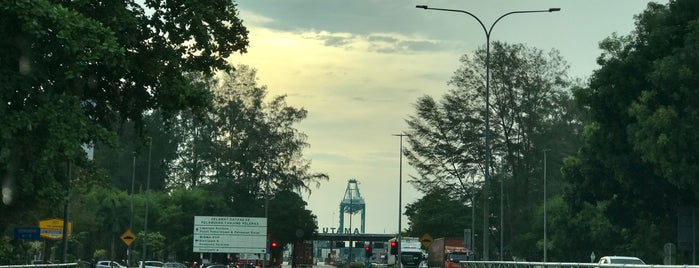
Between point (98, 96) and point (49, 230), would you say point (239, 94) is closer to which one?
point (49, 230)

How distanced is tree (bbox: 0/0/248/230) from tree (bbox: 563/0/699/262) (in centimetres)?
2464

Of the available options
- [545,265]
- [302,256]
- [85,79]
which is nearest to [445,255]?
[302,256]

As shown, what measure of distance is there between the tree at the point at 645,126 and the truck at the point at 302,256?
146 feet

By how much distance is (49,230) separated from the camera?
164 feet

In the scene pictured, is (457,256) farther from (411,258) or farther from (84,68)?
(84,68)

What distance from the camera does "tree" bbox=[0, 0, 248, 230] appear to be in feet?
76.6

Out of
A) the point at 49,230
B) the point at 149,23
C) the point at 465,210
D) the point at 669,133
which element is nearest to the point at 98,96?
the point at 149,23

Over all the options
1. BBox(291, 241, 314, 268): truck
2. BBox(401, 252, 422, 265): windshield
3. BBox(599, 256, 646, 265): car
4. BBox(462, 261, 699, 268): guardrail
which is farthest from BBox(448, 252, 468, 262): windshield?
BBox(462, 261, 699, 268): guardrail

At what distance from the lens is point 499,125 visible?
8025 cm

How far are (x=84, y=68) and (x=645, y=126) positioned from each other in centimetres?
3224

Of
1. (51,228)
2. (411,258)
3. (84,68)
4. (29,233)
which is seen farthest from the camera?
(411,258)

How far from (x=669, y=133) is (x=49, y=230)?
27.2m

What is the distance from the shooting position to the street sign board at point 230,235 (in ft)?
268

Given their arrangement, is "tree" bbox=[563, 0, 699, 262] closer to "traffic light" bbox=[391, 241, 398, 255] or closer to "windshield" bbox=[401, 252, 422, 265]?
"traffic light" bbox=[391, 241, 398, 255]
